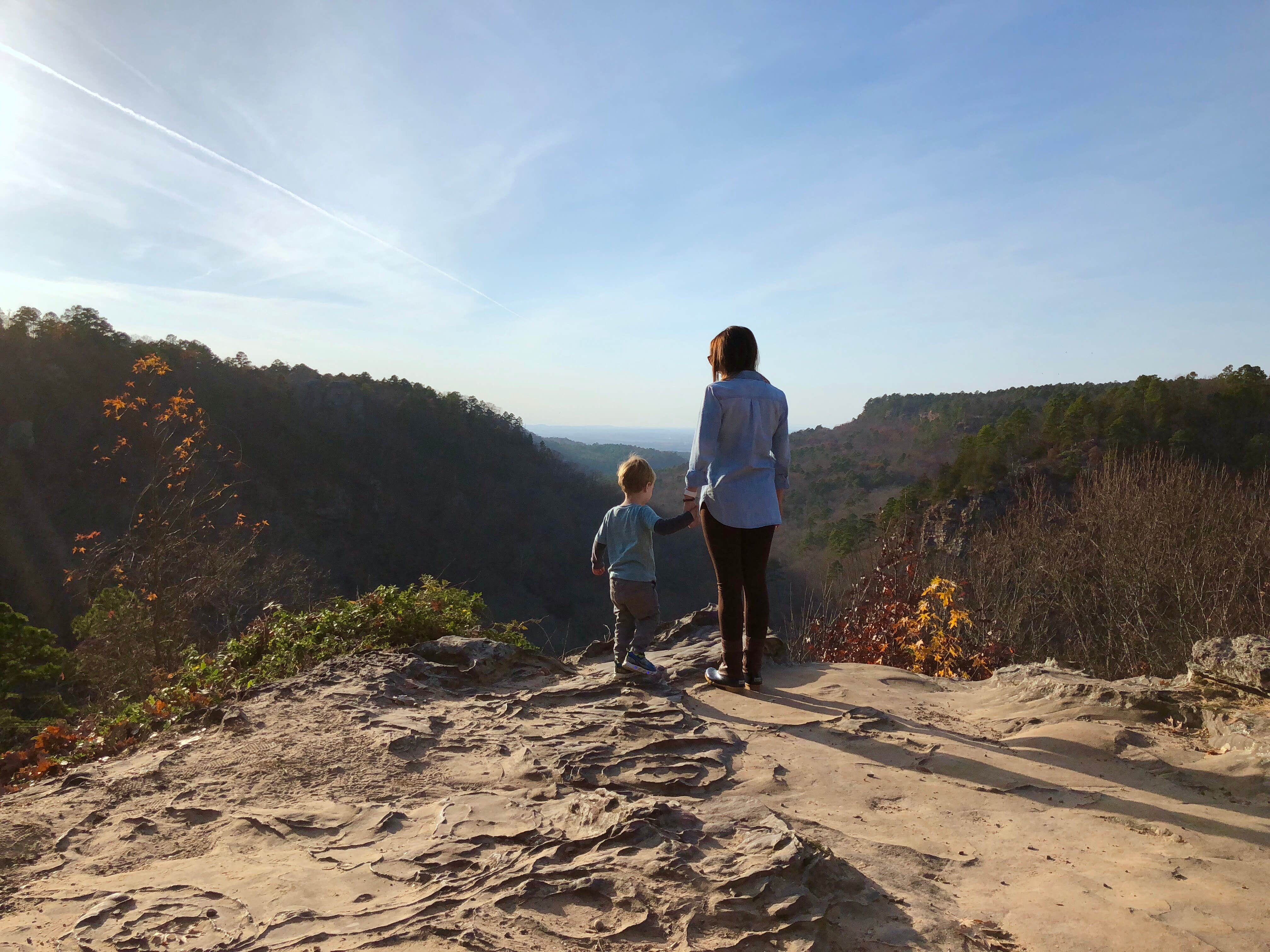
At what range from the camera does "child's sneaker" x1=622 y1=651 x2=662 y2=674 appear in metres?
4.33

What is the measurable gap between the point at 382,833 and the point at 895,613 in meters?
5.19

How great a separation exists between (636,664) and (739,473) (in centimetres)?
137

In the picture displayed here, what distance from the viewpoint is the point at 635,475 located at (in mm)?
4273

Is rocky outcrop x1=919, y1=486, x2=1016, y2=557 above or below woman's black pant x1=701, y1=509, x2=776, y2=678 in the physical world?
below

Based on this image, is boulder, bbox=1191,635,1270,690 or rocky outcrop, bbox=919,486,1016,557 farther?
rocky outcrop, bbox=919,486,1016,557

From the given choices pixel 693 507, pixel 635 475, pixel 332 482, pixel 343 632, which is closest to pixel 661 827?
pixel 693 507

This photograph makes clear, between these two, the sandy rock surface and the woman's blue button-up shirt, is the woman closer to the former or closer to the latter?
the woman's blue button-up shirt

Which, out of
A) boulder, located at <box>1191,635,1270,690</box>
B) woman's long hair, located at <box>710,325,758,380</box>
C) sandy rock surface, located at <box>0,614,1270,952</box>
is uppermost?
woman's long hair, located at <box>710,325,758,380</box>

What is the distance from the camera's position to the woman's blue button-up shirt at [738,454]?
3818 mm

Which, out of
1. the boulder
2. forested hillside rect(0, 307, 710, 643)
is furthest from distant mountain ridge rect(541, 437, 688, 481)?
the boulder

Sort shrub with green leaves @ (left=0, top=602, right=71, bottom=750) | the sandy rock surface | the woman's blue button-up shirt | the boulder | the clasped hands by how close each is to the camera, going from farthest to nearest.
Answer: shrub with green leaves @ (left=0, top=602, right=71, bottom=750), the clasped hands, the woman's blue button-up shirt, the boulder, the sandy rock surface

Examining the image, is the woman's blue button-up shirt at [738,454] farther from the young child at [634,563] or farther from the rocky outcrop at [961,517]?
the rocky outcrop at [961,517]

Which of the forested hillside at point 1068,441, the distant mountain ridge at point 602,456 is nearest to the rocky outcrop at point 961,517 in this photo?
the forested hillside at point 1068,441

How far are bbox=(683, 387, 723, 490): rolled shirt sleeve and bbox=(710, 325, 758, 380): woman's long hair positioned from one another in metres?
0.19
